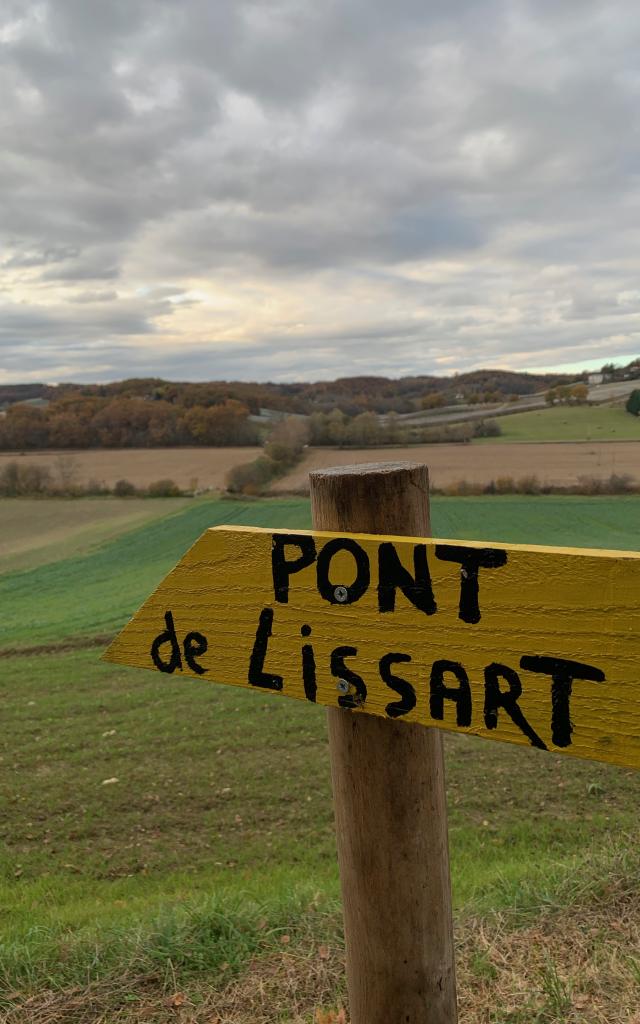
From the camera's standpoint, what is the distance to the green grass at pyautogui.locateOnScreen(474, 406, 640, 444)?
4562cm

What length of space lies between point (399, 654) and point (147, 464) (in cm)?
5346

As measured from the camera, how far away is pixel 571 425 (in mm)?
49406

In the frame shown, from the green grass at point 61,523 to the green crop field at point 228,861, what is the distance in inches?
594

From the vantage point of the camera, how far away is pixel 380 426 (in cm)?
4581

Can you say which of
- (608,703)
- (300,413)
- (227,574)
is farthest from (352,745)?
(300,413)

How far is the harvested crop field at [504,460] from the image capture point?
39.1 m

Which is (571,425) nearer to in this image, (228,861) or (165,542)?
(165,542)

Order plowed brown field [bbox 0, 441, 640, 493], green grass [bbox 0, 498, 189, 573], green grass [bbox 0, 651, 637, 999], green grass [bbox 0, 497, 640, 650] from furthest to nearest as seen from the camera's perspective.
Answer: plowed brown field [bbox 0, 441, 640, 493]
green grass [bbox 0, 498, 189, 573]
green grass [bbox 0, 497, 640, 650]
green grass [bbox 0, 651, 637, 999]

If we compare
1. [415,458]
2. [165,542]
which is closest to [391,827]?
[165,542]

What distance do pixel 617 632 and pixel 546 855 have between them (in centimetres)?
577

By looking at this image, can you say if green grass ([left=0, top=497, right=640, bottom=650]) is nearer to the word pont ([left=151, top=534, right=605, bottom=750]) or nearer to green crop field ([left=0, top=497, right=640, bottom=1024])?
green crop field ([left=0, top=497, right=640, bottom=1024])

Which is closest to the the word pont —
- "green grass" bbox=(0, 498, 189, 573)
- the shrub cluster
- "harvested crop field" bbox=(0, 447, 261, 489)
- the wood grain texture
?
the wood grain texture

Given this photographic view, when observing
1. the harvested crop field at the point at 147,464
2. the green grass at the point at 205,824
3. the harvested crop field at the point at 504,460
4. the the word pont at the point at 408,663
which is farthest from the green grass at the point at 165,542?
the the word pont at the point at 408,663

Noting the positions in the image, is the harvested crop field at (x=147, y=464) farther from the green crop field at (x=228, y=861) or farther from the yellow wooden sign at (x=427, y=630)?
the yellow wooden sign at (x=427, y=630)
